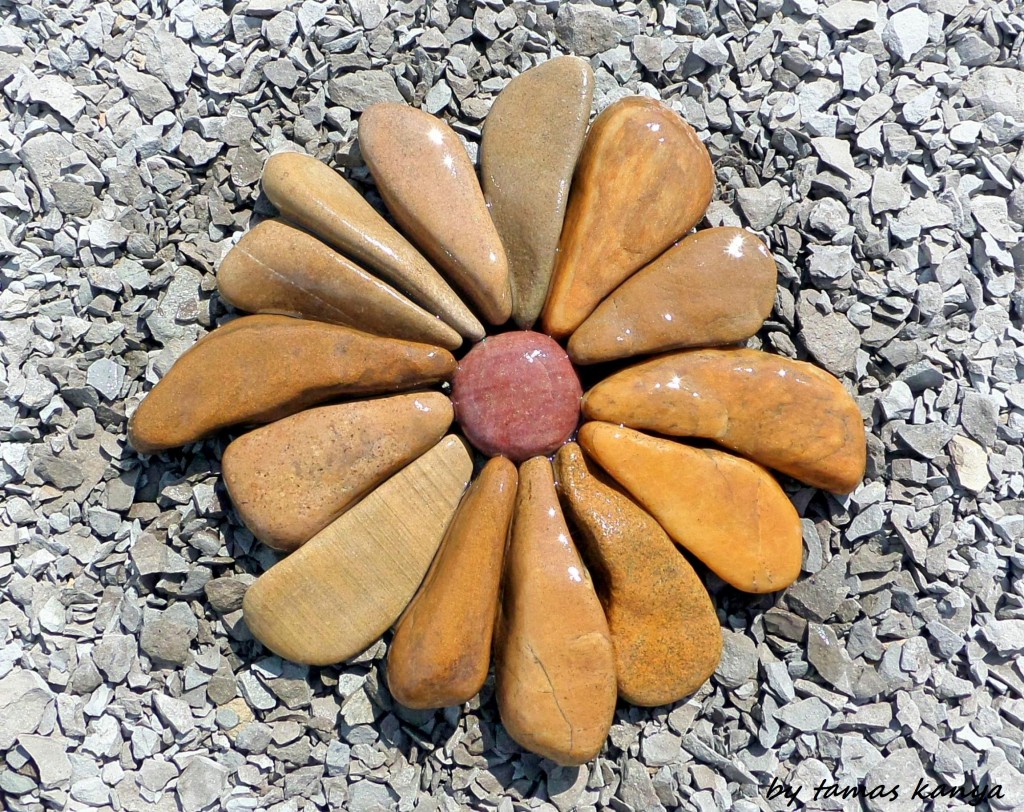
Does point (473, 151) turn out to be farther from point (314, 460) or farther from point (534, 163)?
point (314, 460)

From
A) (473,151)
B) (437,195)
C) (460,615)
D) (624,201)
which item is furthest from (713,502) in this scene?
(473,151)

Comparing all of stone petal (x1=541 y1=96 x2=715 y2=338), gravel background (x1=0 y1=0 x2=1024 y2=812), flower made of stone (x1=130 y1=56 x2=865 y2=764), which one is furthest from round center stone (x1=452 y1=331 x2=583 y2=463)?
gravel background (x1=0 y1=0 x2=1024 y2=812)

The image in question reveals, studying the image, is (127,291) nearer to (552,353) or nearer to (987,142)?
(552,353)

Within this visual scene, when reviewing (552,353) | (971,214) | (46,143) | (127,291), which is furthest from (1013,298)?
(46,143)

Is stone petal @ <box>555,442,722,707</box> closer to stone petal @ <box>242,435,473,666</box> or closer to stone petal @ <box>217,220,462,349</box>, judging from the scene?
stone petal @ <box>242,435,473,666</box>

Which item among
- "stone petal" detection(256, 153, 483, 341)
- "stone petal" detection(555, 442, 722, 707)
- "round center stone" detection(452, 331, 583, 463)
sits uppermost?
"stone petal" detection(256, 153, 483, 341)

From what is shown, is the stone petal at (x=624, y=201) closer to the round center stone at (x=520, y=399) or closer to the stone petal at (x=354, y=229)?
the round center stone at (x=520, y=399)
